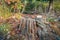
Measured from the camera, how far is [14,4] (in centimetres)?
949

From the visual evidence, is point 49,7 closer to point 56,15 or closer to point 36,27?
point 56,15

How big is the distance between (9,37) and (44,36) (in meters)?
1.28

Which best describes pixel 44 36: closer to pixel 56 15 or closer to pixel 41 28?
pixel 41 28

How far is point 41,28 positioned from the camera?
7895 mm

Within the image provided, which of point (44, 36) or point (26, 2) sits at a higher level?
point (26, 2)

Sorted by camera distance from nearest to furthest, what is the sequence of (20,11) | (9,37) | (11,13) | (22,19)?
(9,37)
(22,19)
(11,13)
(20,11)

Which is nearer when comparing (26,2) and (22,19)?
(22,19)

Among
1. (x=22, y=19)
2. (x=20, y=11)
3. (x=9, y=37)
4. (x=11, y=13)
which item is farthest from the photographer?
(x=20, y=11)

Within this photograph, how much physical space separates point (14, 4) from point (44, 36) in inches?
98.4

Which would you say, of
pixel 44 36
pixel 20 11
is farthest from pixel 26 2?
pixel 44 36

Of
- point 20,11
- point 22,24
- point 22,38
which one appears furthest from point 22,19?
point 20,11

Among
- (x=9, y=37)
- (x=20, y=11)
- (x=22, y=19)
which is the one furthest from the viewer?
(x=20, y=11)

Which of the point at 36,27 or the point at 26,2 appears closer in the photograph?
the point at 36,27

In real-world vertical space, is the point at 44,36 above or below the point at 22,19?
below
